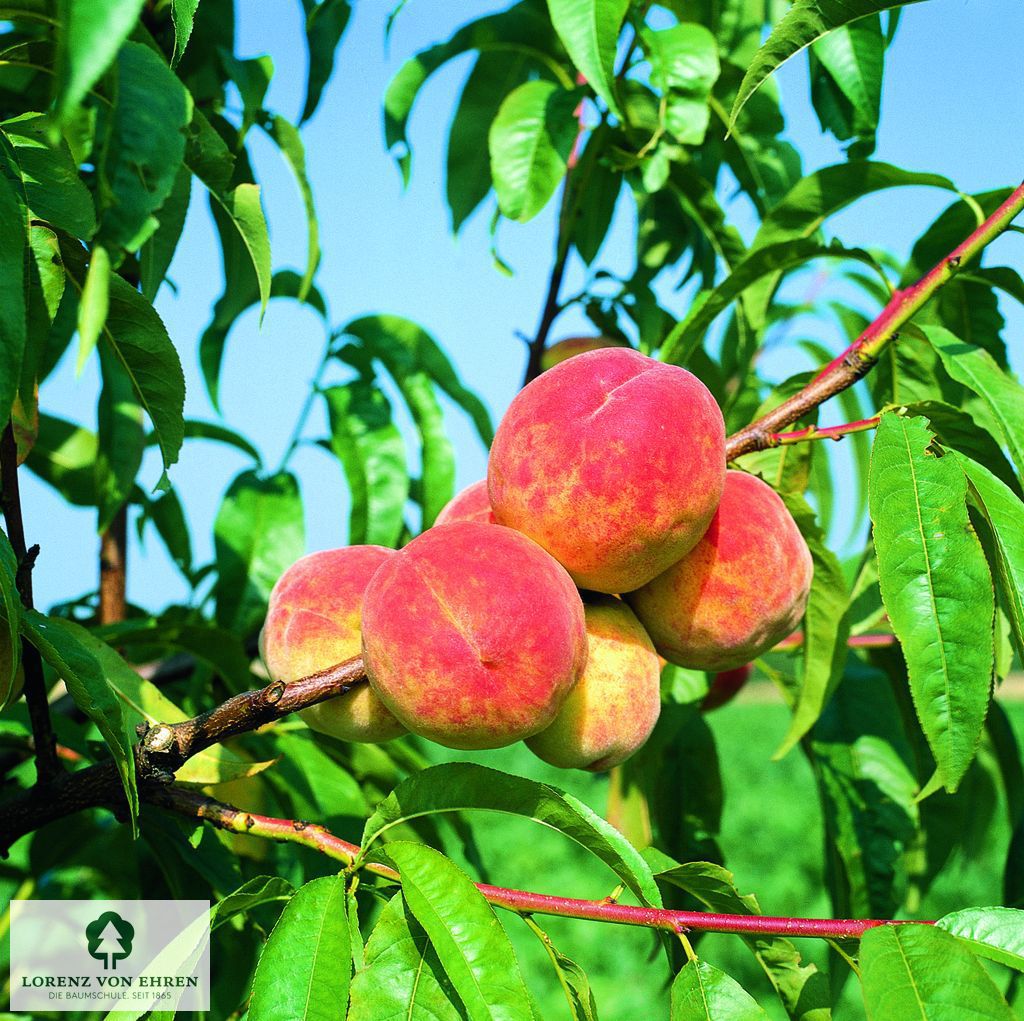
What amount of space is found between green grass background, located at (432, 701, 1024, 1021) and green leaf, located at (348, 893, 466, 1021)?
1.20 meters

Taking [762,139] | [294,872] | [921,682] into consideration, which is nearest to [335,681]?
[921,682]

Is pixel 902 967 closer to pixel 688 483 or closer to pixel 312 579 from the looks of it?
pixel 688 483

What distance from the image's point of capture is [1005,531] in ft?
2.66

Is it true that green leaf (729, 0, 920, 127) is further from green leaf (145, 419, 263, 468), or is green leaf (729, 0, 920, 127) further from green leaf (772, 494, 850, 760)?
green leaf (145, 419, 263, 468)

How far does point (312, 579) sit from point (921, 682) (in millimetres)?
531

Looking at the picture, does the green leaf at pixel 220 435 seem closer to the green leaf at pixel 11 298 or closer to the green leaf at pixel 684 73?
the green leaf at pixel 684 73

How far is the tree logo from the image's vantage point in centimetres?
123

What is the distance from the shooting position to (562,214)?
158 cm

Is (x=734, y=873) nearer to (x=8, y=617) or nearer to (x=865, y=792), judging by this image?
(x=865, y=792)

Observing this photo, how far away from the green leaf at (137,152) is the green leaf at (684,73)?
2.93 feet

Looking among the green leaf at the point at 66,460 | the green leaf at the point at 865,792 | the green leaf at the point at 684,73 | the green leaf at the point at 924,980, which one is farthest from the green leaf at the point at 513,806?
the green leaf at the point at 66,460

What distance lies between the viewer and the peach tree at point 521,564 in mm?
758

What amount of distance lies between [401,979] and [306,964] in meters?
0.07

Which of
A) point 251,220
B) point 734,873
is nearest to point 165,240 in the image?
point 251,220
